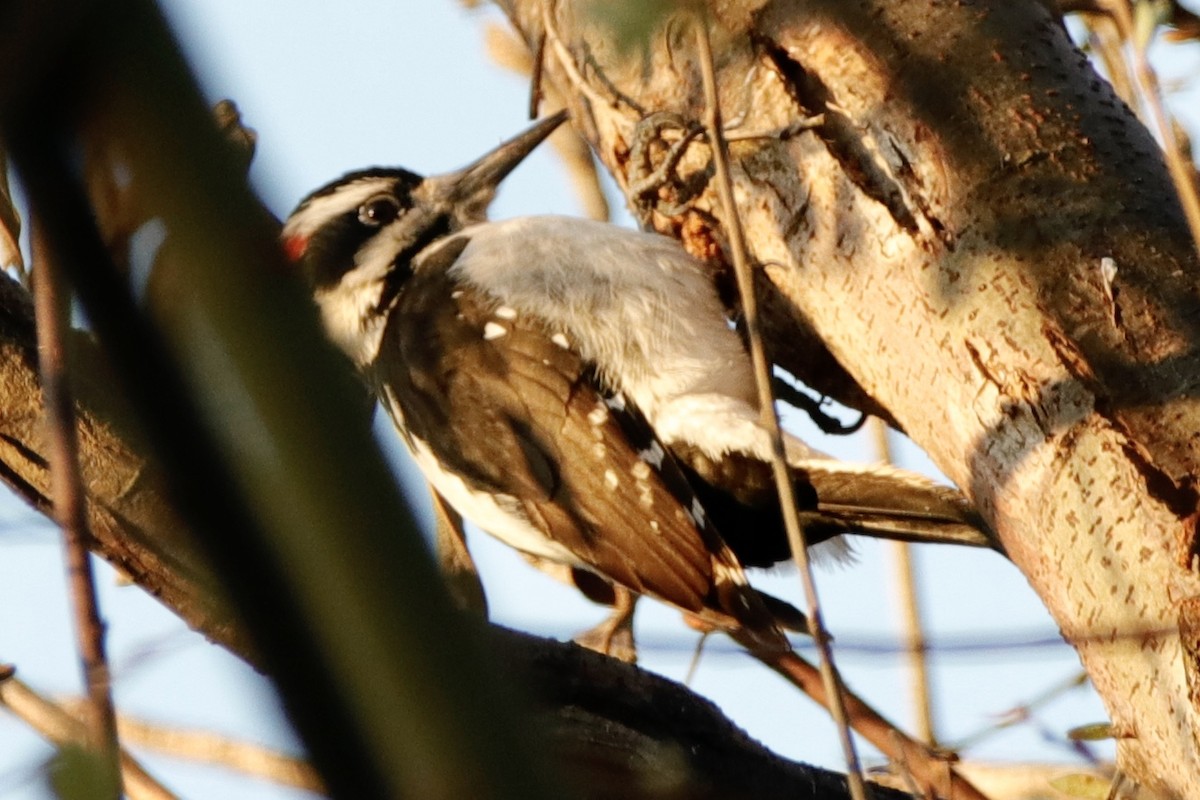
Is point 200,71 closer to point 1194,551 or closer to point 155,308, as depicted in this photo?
point 155,308

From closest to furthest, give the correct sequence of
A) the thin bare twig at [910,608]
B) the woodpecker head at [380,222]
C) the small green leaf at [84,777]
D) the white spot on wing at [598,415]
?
the small green leaf at [84,777] < the white spot on wing at [598,415] < the thin bare twig at [910,608] < the woodpecker head at [380,222]

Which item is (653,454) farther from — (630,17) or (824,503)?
(630,17)

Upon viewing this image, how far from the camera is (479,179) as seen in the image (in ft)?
12.4

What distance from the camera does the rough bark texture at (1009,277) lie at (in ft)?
7.18

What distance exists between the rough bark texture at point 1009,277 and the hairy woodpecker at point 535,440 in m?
0.41

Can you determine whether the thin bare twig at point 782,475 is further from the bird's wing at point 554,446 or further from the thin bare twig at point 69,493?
the bird's wing at point 554,446

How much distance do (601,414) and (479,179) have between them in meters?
0.89

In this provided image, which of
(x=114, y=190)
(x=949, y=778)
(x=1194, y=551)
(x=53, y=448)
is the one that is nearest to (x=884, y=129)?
(x=1194, y=551)

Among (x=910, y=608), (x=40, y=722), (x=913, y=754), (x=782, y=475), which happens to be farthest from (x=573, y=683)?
(x=910, y=608)

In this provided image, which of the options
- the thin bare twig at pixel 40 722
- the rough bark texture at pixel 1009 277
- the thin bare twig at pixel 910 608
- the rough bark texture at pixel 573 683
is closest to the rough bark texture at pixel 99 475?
the rough bark texture at pixel 573 683

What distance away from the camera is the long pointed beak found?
3750 millimetres

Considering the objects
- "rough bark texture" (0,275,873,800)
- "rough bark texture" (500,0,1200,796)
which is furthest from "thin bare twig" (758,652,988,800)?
"rough bark texture" (500,0,1200,796)

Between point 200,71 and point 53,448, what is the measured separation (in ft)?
1.51

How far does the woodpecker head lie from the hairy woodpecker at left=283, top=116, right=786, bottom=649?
0.21 feet
